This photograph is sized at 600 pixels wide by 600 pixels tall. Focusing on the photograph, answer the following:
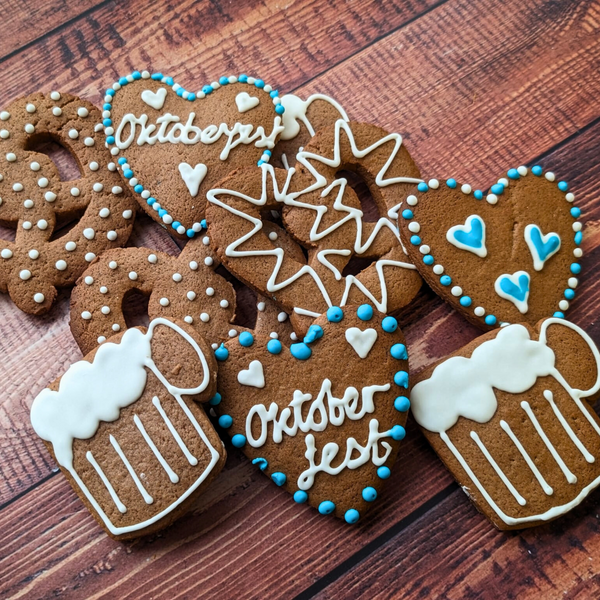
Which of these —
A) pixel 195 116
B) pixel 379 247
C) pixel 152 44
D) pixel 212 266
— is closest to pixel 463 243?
pixel 379 247

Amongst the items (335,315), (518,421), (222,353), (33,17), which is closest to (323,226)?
(335,315)

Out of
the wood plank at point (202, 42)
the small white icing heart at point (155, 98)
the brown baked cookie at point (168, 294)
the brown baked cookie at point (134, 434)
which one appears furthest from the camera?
the wood plank at point (202, 42)

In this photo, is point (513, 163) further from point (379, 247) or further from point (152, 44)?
point (152, 44)

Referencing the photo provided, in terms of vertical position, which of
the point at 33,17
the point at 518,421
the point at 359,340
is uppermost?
the point at 33,17

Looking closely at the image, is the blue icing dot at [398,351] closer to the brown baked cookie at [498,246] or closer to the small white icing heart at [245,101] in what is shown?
the brown baked cookie at [498,246]

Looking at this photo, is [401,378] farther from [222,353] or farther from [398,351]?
[222,353]

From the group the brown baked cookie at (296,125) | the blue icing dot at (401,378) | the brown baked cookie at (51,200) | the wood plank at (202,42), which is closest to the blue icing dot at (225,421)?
the blue icing dot at (401,378)
